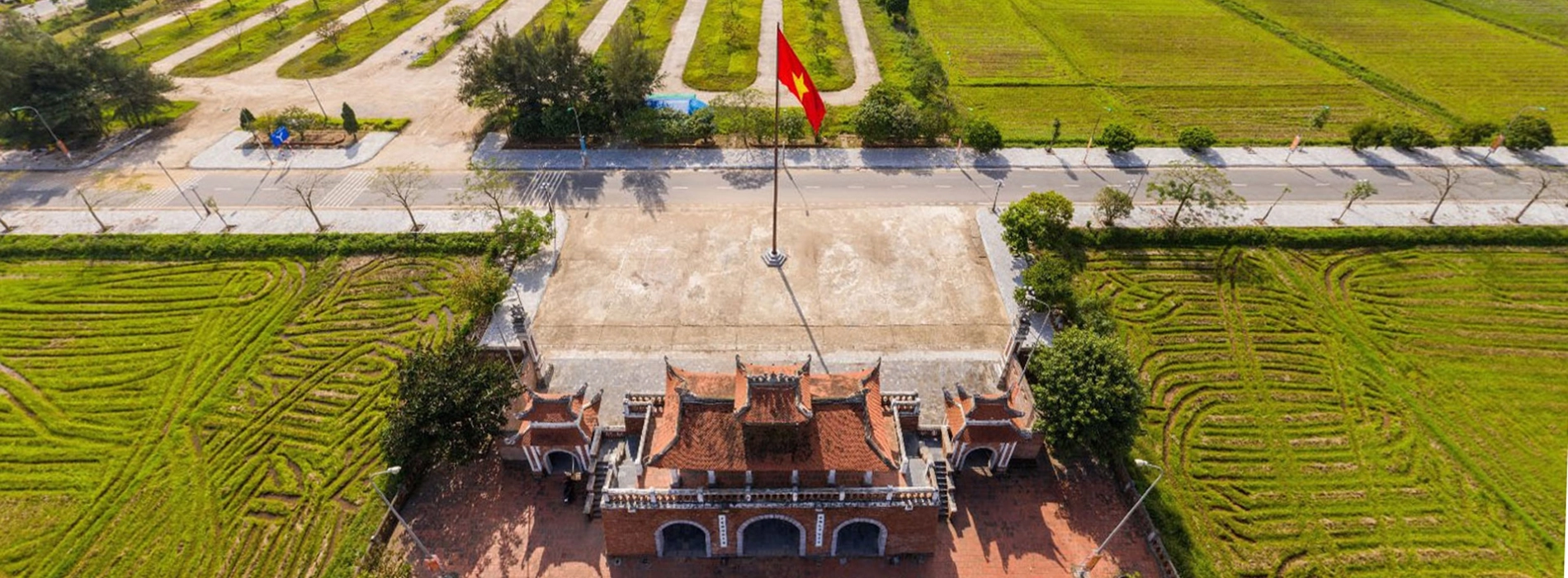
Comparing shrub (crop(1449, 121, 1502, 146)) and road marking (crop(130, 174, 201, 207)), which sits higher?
shrub (crop(1449, 121, 1502, 146))

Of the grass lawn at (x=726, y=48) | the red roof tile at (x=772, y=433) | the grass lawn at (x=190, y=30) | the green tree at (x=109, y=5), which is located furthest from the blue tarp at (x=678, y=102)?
the green tree at (x=109, y=5)

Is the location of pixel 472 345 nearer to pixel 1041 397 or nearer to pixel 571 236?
pixel 571 236

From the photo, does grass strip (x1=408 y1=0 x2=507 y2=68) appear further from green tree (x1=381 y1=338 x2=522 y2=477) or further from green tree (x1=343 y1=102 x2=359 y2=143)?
green tree (x1=381 y1=338 x2=522 y2=477)

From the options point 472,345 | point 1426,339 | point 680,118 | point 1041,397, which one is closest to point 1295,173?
Answer: point 1426,339

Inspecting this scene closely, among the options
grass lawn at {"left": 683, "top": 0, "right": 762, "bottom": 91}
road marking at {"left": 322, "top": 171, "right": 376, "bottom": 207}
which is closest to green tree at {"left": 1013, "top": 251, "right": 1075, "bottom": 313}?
grass lawn at {"left": 683, "top": 0, "right": 762, "bottom": 91}

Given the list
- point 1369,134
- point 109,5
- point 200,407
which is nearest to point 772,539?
point 200,407

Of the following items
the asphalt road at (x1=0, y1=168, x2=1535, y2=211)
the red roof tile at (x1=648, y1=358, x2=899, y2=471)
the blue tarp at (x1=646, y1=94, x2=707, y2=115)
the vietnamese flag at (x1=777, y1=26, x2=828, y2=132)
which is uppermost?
the vietnamese flag at (x1=777, y1=26, x2=828, y2=132)

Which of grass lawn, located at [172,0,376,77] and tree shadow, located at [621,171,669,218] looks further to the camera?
grass lawn, located at [172,0,376,77]
